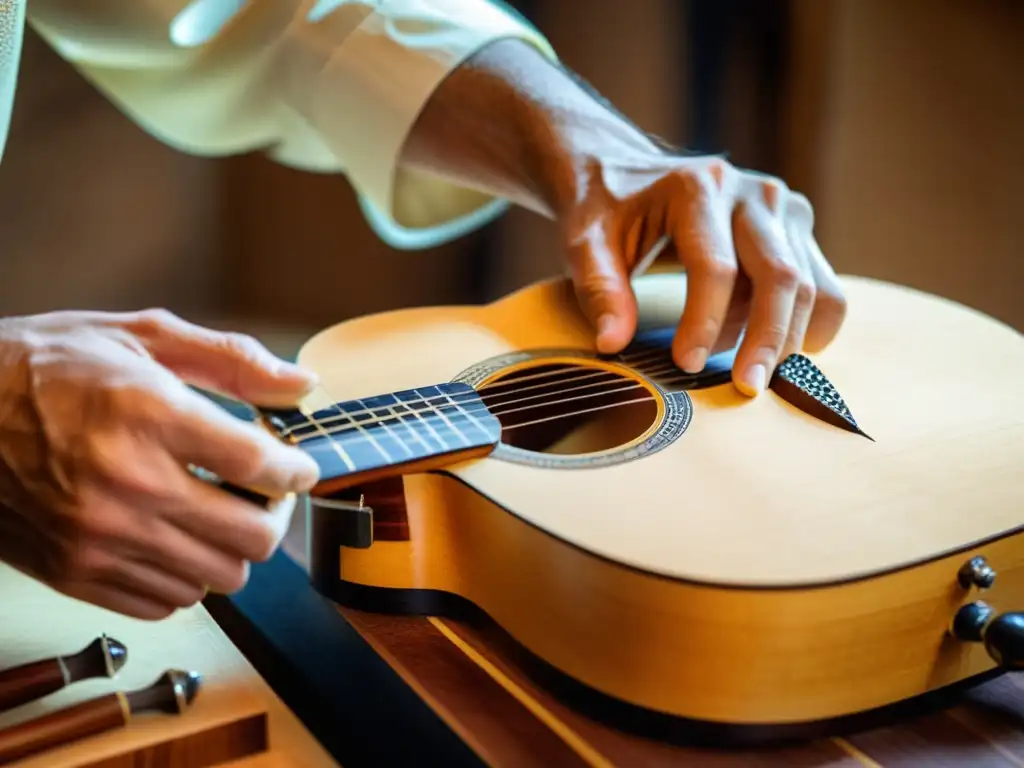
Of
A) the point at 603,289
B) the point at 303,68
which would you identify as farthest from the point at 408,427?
the point at 303,68

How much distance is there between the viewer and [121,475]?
1.33 feet

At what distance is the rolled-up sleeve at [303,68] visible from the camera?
791mm

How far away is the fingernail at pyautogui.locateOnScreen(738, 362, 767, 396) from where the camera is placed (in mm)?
600

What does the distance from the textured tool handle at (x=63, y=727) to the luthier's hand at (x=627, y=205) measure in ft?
1.22

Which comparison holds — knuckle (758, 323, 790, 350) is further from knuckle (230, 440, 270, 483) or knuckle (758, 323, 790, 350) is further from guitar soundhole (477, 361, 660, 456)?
knuckle (230, 440, 270, 483)

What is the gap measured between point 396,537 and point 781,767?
21cm

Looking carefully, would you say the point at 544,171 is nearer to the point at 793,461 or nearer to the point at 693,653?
the point at 793,461

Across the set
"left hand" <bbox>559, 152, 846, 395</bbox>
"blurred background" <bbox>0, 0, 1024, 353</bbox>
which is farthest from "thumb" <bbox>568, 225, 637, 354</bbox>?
"blurred background" <bbox>0, 0, 1024, 353</bbox>

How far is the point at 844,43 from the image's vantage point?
49.6 inches

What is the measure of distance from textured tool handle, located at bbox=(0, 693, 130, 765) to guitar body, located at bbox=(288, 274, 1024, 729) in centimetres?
13

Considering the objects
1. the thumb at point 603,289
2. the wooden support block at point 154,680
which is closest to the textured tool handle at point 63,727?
the wooden support block at point 154,680

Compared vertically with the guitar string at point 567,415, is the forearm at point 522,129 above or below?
above

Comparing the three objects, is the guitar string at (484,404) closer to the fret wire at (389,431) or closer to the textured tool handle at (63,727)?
the fret wire at (389,431)

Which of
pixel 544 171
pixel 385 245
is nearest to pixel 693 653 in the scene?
pixel 544 171
